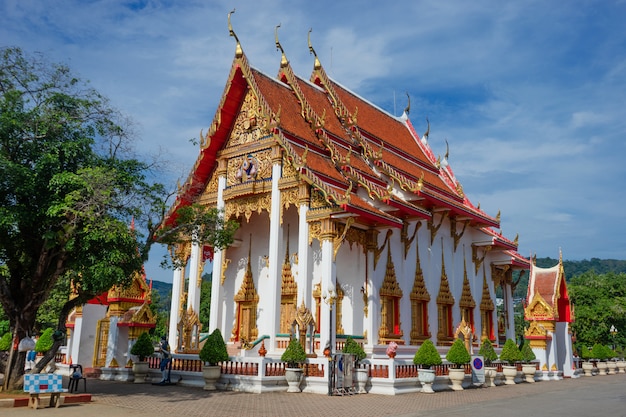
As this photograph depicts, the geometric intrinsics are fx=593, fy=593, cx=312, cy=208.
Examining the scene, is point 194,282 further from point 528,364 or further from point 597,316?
point 597,316

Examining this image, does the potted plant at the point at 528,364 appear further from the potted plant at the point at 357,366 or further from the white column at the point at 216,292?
the white column at the point at 216,292

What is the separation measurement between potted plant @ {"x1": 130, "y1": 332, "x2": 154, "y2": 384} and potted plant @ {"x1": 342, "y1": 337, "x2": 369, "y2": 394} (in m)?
4.79

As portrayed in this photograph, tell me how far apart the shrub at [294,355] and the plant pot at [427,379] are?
2645mm

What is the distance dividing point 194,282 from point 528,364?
33.5ft

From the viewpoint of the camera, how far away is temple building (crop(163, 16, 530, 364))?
14430 millimetres

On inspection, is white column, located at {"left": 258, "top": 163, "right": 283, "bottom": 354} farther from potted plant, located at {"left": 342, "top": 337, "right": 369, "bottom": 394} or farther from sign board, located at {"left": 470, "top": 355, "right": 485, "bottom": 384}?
sign board, located at {"left": 470, "top": 355, "right": 485, "bottom": 384}

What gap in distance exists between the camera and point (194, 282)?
1639 cm

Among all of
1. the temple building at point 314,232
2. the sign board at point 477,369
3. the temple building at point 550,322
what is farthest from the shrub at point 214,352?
the temple building at point 550,322

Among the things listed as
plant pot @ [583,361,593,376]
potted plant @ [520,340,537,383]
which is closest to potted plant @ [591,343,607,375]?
plant pot @ [583,361,593,376]

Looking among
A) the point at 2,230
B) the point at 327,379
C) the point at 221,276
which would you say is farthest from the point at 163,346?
the point at 2,230

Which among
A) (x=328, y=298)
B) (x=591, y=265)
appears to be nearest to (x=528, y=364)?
(x=328, y=298)

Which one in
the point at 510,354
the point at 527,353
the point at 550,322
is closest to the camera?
the point at 510,354

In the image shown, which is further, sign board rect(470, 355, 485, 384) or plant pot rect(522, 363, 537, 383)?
plant pot rect(522, 363, 537, 383)

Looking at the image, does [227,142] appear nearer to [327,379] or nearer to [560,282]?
[327,379]
